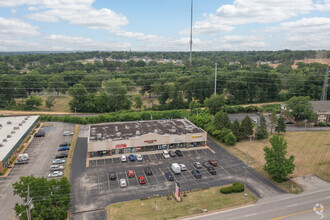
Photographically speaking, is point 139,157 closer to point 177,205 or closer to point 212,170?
point 212,170

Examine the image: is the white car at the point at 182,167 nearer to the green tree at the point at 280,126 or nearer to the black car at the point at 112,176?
the black car at the point at 112,176

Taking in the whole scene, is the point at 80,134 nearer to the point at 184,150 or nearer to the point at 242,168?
the point at 184,150

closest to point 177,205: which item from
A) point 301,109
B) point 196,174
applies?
point 196,174

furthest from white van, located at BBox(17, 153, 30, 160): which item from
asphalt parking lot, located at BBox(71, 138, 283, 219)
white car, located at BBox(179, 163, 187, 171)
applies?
white car, located at BBox(179, 163, 187, 171)

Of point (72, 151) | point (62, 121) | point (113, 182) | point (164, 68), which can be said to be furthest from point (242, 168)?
point (164, 68)

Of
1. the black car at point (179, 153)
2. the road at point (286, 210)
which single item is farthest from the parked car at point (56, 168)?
the road at point (286, 210)

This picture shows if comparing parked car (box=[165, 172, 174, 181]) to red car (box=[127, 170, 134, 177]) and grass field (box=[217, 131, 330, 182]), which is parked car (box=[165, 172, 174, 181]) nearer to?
red car (box=[127, 170, 134, 177])
